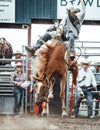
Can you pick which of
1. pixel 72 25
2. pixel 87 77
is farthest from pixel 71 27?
pixel 87 77

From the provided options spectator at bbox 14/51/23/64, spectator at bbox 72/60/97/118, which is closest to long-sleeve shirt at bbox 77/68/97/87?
spectator at bbox 72/60/97/118

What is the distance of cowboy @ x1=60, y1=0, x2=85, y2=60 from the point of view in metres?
13.9

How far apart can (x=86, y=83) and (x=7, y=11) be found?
18.7ft

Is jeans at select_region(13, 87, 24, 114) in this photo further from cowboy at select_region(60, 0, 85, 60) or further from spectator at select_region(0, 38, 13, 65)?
cowboy at select_region(60, 0, 85, 60)

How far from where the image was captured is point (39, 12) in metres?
23.5

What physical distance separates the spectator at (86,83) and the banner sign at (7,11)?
5.37 meters

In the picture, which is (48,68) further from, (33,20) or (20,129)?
(33,20)

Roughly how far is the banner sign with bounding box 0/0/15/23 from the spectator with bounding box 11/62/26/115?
476 centimetres

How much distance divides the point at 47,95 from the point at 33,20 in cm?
1030

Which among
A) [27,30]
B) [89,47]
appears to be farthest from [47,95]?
[27,30]

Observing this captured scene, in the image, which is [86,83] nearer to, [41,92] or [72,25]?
[72,25]

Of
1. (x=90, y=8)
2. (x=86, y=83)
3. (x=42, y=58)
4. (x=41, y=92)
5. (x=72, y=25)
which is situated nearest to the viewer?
(x=41, y=92)

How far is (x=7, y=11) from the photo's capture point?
22812 millimetres

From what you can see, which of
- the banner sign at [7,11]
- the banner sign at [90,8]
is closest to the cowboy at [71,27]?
the banner sign at [7,11]
